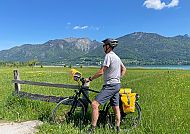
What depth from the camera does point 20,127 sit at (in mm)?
9438

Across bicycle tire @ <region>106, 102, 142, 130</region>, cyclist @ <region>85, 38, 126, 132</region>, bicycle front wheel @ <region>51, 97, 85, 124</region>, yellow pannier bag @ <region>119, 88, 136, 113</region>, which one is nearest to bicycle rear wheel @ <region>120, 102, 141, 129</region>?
bicycle tire @ <region>106, 102, 142, 130</region>

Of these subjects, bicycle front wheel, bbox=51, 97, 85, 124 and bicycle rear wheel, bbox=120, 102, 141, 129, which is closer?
bicycle rear wheel, bbox=120, 102, 141, 129

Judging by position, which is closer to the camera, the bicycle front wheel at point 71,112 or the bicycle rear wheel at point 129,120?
the bicycle rear wheel at point 129,120

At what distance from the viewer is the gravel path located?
8.98 m

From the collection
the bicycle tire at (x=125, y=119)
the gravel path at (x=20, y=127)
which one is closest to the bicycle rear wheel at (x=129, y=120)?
the bicycle tire at (x=125, y=119)

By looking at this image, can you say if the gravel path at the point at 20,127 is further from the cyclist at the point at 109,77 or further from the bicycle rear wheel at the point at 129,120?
the bicycle rear wheel at the point at 129,120

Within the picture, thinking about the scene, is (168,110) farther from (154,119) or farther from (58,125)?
(58,125)

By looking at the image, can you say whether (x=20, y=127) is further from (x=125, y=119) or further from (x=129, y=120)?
(x=129, y=120)

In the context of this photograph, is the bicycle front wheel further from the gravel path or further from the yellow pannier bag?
the yellow pannier bag

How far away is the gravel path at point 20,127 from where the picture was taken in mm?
8980

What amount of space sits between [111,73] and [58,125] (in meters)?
2.42

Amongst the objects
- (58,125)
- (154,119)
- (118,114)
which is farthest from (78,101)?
(154,119)

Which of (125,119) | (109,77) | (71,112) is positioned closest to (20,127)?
(71,112)

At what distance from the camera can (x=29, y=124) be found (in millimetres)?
9719
